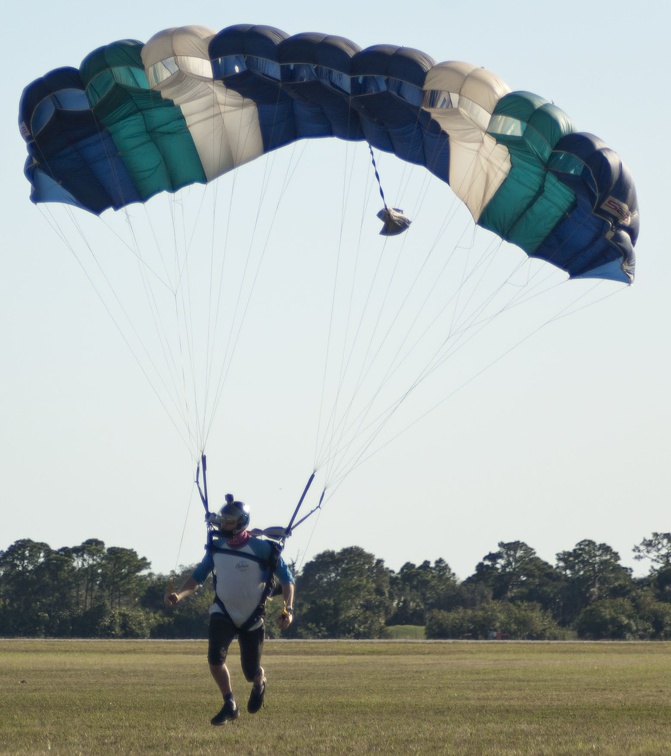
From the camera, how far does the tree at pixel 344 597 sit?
238ft

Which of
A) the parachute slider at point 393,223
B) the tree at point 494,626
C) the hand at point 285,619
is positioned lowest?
the hand at point 285,619

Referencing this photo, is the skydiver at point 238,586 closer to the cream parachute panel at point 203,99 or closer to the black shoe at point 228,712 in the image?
the black shoe at point 228,712

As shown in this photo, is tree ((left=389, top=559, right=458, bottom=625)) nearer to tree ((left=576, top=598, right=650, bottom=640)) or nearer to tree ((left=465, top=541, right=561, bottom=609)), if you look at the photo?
tree ((left=465, top=541, right=561, bottom=609))

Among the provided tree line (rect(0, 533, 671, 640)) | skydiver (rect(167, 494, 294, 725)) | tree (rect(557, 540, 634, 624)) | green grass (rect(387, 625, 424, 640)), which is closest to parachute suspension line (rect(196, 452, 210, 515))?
skydiver (rect(167, 494, 294, 725))

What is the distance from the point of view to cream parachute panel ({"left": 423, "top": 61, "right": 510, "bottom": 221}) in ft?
53.4

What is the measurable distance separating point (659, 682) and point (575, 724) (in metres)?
9.63

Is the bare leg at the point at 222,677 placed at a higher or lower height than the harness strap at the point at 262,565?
lower

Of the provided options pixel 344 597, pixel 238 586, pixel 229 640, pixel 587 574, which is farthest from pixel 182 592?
pixel 587 574

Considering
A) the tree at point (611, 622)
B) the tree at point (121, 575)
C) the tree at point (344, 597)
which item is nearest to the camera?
the tree at point (611, 622)

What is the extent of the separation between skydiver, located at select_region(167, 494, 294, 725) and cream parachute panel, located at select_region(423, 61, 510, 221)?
6.56m

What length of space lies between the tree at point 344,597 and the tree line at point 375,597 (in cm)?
9

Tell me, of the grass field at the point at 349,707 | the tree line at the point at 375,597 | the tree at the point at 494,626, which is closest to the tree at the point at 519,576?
the tree line at the point at 375,597

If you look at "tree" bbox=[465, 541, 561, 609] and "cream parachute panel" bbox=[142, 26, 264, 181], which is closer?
"cream parachute panel" bbox=[142, 26, 264, 181]

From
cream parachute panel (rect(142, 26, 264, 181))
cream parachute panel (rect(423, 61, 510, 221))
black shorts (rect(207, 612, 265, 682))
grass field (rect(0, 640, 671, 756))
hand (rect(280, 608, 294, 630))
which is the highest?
cream parachute panel (rect(142, 26, 264, 181))
